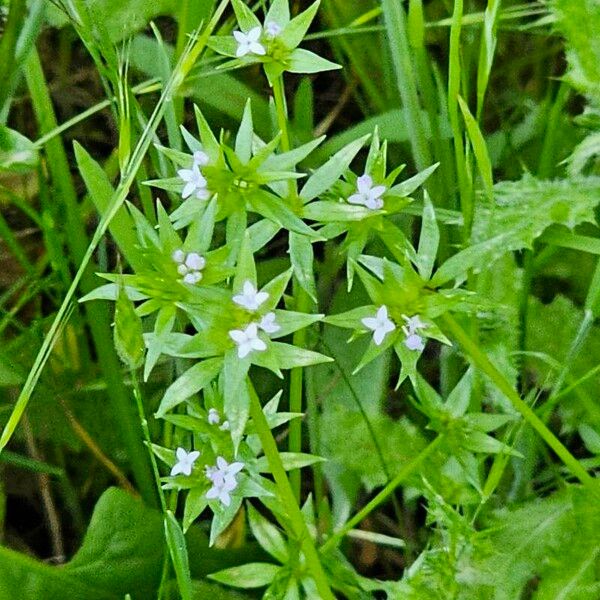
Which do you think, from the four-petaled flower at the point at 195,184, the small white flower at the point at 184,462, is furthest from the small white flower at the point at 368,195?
the small white flower at the point at 184,462

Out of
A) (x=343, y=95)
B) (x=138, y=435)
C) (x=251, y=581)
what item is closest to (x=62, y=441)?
(x=138, y=435)

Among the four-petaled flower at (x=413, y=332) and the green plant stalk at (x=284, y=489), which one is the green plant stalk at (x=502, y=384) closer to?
the four-petaled flower at (x=413, y=332)

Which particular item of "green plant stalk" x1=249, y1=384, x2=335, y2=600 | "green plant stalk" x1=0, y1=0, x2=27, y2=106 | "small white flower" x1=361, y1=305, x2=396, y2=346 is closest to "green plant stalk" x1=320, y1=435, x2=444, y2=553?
"green plant stalk" x1=249, y1=384, x2=335, y2=600

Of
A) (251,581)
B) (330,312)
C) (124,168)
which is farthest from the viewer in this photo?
(330,312)

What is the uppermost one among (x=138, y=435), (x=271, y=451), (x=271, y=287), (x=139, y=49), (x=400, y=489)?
(x=139, y=49)

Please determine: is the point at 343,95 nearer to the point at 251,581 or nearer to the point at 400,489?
the point at 400,489

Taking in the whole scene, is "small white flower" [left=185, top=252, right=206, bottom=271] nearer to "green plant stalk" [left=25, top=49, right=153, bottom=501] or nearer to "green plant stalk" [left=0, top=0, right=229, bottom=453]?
"green plant stalk" [left=0, top=0, right=229, bottom=453]
